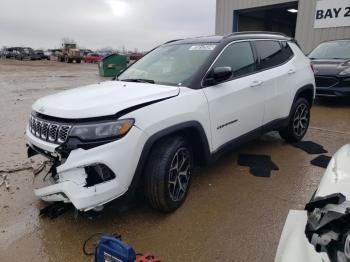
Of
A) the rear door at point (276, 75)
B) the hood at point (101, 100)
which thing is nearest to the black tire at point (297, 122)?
the rear door at point (276, 75)

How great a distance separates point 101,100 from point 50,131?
0.52 meters

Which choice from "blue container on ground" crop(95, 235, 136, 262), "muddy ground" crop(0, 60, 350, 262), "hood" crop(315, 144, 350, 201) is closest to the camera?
"hood" crop(315, 144, 350, 201)

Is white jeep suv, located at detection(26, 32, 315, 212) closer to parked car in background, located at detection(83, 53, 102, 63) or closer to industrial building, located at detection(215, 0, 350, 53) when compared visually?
industrial building, located at detection(215, 0, 350, 53)

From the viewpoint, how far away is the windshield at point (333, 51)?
9.05m

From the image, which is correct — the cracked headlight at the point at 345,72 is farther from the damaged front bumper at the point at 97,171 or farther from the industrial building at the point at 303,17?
the damaged front bumper at the point at 97,171

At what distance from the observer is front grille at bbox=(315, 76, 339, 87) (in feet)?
27.0

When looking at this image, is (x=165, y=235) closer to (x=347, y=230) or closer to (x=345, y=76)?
(x=347, y=230)

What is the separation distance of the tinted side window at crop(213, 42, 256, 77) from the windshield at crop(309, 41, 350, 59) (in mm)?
6069

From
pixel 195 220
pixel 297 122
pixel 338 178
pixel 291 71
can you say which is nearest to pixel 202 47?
pixel 291 71

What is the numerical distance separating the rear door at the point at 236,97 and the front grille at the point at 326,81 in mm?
5009

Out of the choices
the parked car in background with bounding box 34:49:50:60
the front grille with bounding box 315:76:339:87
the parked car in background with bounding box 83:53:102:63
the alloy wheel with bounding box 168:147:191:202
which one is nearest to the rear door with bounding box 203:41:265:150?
the alloy wheel with bounding box 168:147:191:202

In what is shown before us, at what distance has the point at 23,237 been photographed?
290 centimetres

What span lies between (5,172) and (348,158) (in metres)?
4.02

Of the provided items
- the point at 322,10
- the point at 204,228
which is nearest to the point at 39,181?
the point at 204,228
